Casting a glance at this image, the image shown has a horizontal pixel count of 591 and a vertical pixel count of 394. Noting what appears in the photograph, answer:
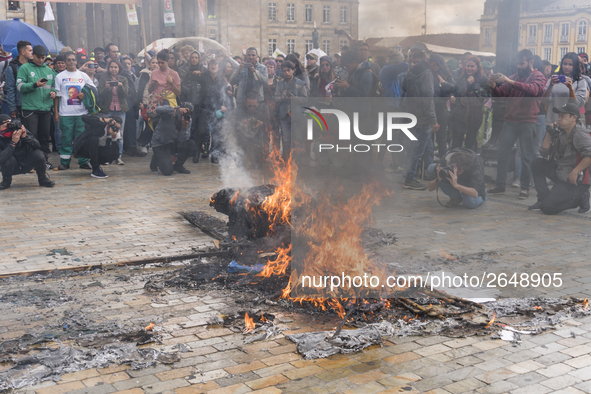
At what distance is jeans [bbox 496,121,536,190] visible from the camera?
31.5 ft

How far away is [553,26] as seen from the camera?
897 inches

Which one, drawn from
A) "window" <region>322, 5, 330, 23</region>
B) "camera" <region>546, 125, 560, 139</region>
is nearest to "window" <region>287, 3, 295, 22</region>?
"window" <region>322, 5, 330, 23</region>

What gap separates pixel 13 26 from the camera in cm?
2058

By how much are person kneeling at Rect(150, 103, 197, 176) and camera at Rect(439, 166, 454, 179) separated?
5.01 m

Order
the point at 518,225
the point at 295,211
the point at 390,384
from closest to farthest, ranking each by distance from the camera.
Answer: the point at 390,384, the point at 295,211, the point at 518,225

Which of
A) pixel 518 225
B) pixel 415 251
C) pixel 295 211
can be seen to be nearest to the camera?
pixel 295 211

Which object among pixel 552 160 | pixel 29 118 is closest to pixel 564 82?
pixel 552 160

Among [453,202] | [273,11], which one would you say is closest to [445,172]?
[453,202]

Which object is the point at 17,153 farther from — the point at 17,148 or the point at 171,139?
the point at 171,139

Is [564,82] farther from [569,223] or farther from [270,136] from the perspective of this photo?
[270,136]

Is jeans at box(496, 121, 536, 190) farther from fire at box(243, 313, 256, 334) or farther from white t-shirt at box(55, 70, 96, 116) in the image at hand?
white t-shirt at box(55, 70, 96, 116)

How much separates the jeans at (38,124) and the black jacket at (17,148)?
1598 mm

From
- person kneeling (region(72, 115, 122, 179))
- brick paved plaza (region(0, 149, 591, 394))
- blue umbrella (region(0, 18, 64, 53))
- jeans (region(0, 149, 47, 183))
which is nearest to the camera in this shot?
brick paved plaza (region(0, 149, 591, 394))

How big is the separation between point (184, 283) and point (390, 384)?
248 centimetres
